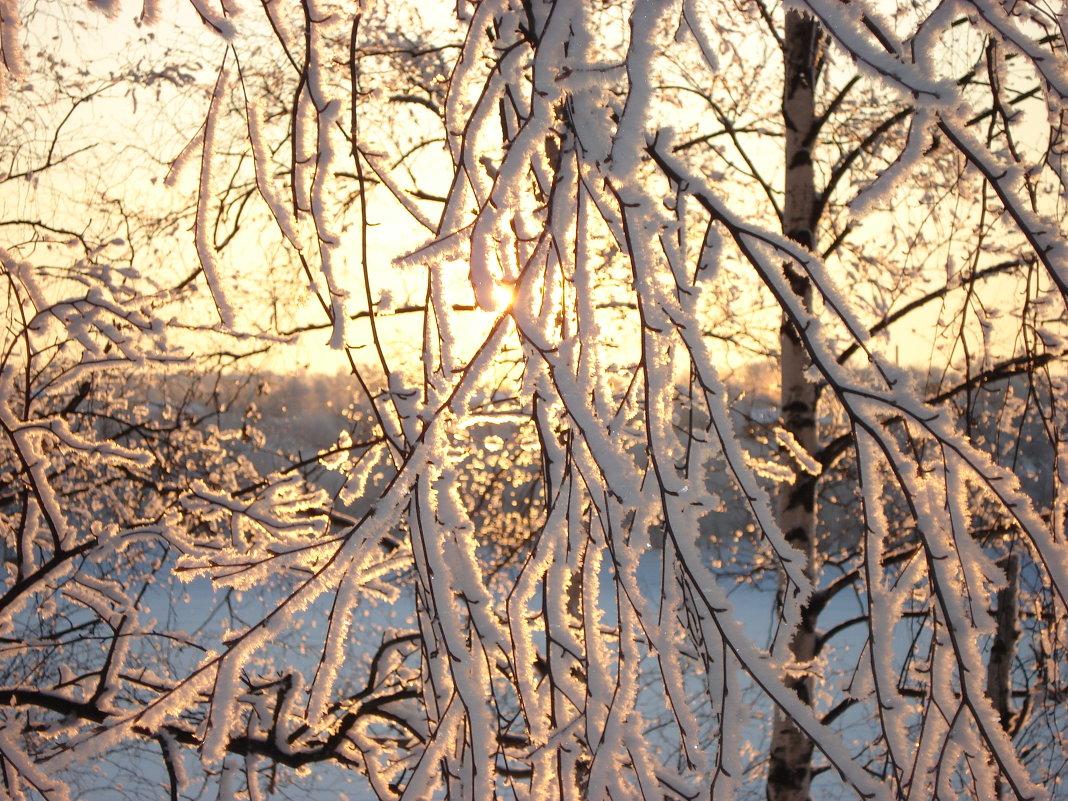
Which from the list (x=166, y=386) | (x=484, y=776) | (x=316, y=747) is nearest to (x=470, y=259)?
(x=484, y=776)

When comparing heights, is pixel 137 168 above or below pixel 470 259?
above

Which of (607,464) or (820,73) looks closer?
(607,464)

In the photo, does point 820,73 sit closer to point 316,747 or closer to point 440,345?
point 316,747

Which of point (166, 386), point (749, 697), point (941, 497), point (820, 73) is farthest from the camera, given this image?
point (749, 697)

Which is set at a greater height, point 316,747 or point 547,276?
point 547,276

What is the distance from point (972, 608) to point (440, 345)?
614 mm

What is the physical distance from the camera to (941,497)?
3.20ft

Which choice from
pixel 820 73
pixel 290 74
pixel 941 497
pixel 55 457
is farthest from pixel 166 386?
pixel 941 497

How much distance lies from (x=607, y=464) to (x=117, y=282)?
255cm

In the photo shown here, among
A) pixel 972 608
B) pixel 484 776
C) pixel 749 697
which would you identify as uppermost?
pixel 972 608

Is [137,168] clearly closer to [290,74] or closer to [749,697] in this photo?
[290,74]

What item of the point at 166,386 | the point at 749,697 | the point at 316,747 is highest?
the point at 166,386

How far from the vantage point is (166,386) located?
4664 millimetres

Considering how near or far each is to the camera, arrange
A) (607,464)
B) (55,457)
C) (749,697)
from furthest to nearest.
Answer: (749,697) → (55,457) → (607,464)
